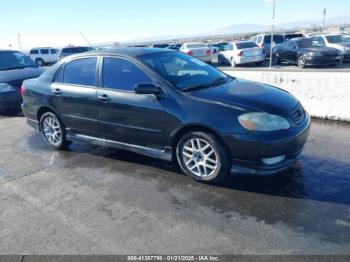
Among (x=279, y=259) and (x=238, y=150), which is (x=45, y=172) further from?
(x=279, y=259)

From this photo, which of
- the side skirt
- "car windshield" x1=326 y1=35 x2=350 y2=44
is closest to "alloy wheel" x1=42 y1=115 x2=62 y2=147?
the side skirt

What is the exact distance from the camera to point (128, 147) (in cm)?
486

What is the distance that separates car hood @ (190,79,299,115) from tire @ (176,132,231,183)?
1.57ft

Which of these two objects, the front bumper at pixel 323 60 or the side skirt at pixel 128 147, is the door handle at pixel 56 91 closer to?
the side skirt at pixel 128 147

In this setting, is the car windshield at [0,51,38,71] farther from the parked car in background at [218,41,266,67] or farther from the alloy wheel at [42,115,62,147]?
the parked car in background at [218,41,266,67]

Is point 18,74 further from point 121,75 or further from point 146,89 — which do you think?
point 146,89

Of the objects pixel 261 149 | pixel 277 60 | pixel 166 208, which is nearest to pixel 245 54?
pixel 277 60

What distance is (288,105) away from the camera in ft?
13.6

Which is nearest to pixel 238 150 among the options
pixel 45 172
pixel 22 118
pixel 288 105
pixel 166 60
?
pixel 288 105

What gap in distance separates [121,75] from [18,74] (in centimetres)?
565

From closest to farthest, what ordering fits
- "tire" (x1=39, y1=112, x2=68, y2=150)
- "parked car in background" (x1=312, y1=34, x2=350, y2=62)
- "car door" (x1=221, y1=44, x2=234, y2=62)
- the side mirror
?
the side mirror < "tire" (x1=39, y1=112, x2=68, y2=150) < "parked car in background" (x1=312, y1=34, x2=350, y2=62) < "car door" (x1=221, y1=44, x2=234, y2=62)

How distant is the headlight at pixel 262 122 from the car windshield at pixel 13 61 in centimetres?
810

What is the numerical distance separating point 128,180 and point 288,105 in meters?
2.29

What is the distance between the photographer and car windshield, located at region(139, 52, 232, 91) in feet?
14.7
